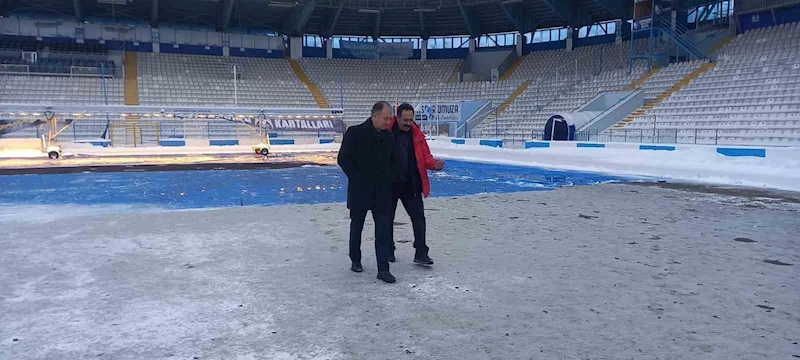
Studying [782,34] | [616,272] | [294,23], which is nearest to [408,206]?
[616,272]

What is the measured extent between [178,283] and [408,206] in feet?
7.04

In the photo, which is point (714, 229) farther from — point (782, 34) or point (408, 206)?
point (782, 34)

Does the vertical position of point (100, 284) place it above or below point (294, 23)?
below

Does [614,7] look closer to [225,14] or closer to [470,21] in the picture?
[470,21]

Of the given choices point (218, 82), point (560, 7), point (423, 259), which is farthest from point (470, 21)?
point (423, 259)

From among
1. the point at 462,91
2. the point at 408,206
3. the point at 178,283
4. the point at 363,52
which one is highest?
the point at 363,52

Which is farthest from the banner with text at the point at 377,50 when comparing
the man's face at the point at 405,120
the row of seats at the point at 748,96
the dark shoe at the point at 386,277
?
the dark shoe at the point at 386,277

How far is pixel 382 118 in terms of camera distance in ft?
14.7

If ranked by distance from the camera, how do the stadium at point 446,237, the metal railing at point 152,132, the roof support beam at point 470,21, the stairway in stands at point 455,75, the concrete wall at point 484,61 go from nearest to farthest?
1. the stadium at point 446,237
2. the metal railing at point 152,132
3. the roof support beam at point 470,21
4. the stairway in stands at point 455,75
5. the concrete wall at point 484,61

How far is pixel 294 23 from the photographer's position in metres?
46.9

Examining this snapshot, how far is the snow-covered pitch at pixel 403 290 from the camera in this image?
3244 mm

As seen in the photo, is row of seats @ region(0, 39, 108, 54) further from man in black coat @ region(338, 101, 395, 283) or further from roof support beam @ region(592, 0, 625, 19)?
man in black coat @ region(338, 101, 395, 283)

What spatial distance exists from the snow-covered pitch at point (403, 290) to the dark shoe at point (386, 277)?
0.29ft

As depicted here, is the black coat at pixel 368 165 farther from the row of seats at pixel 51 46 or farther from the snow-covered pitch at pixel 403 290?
the row of seats at pixel 51 46
